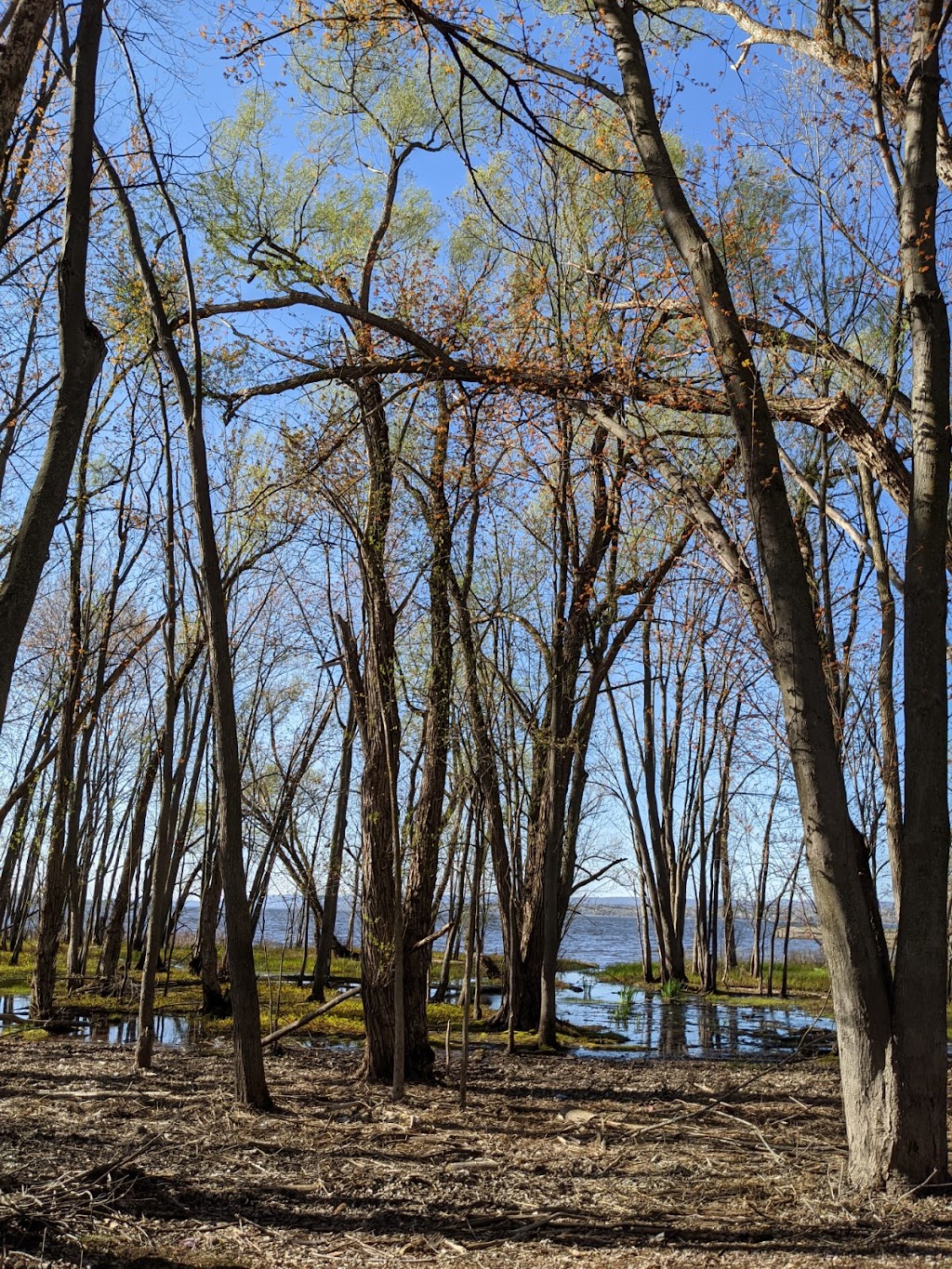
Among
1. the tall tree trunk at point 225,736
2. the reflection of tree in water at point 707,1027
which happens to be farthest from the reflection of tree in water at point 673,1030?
the tall tree trunk at point 225,736

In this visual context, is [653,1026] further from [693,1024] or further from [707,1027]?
[693,1024]

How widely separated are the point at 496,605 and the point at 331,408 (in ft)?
7.43

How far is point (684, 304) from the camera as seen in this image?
6.62 meters

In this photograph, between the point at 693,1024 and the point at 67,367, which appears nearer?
the point at 67,367

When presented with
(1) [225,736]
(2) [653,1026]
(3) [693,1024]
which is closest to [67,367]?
(1) [225,736]

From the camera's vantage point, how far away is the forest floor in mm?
3436

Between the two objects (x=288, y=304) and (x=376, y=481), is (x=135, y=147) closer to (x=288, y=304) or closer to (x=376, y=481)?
(x=288, y=304)

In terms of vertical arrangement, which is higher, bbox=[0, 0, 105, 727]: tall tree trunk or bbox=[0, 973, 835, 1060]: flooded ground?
bbox=[0, 0, 105, 727]: tall tree trunk

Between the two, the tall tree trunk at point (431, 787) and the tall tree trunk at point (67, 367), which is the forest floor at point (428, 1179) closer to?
the tall tree trunk at point (431, 787)

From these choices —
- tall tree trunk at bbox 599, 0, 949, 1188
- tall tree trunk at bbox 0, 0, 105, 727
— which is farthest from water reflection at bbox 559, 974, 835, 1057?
tall tree trunk at bbox 0, 0, 105, 727

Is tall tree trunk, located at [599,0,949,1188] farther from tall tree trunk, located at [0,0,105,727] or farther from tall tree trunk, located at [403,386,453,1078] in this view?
tall tree trunk, located at [403,386,453,1078]

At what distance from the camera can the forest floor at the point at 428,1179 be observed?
11.3ft

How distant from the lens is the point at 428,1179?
4.43m

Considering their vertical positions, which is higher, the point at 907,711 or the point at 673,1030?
the point at 907,711
